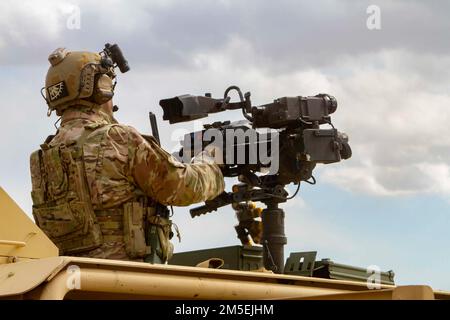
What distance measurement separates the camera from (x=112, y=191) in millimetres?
6066

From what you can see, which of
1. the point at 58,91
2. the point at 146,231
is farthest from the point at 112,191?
the point at 58,91

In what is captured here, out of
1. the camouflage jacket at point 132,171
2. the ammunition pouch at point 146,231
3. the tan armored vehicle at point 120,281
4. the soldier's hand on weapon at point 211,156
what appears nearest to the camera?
the tan armored vehicle at point 120,281

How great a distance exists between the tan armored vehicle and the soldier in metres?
1.52

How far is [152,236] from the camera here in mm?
6246

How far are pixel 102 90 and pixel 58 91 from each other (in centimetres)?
32

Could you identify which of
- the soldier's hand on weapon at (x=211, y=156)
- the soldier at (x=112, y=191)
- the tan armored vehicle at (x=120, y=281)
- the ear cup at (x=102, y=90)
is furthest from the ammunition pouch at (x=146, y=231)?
the tan armored vehicle at (x=120, y=281)

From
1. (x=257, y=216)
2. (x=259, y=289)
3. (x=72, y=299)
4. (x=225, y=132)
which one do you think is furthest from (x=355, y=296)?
(x=257, y=216)

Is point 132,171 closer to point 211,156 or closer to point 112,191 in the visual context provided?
point 112,191

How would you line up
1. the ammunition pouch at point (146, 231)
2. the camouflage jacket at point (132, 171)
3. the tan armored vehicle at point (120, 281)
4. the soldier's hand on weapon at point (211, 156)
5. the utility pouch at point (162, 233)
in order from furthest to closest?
1. the soldier's hand on weapon at point (211, 156)
2. the utility pouch at point (162, 233)
3. the ammunition pouch at point (146, 231)
4. the camouflage jacket at point (132, 171)
5. the tan armored vehicle at point (120, 281)

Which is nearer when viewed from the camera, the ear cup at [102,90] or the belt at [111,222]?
the belt at [111,222]

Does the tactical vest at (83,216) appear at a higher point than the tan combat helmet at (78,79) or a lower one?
lower

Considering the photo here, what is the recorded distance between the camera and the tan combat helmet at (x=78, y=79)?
21.8 ft

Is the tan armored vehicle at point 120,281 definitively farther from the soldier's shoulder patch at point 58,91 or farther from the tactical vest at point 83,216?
the soldier's shoulder patch at point 58,91

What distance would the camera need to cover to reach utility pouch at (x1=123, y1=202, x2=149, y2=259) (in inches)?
240
